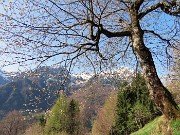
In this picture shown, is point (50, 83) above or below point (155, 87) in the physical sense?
above

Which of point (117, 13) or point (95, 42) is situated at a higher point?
point (117, 13)

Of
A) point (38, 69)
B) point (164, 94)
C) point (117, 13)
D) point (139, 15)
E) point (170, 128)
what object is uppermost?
point (117, 13)

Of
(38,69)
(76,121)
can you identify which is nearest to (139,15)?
(38,69)

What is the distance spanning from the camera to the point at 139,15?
35.9 ft

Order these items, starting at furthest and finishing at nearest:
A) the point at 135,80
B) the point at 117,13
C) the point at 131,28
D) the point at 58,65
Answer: the point at 135,80
the point at 117,13
the point at 58,65
the point at 131,28

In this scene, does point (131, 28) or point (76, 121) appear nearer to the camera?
point (131, 28)

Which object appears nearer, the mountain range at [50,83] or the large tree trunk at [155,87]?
the large tree trunk at [155,87]

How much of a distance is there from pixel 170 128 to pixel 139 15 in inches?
182

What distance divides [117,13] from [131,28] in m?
2.24

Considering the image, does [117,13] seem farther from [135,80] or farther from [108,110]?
[108,110]

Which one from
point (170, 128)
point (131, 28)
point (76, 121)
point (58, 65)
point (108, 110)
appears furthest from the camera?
point (76, 121)

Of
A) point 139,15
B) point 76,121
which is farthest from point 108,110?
point 139,15

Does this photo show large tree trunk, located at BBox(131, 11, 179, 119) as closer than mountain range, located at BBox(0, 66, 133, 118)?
Yes

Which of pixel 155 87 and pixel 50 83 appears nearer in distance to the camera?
pixel 155 87
